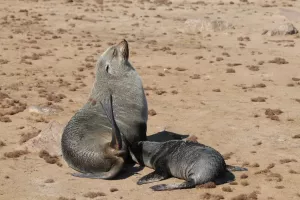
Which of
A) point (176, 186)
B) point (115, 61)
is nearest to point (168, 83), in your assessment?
point (115, 61)

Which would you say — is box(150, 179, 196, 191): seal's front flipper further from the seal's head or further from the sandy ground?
the seal's head

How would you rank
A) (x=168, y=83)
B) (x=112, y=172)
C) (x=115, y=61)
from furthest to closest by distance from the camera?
(x=168, y=83), (x=115, y=61), (x=112, y=172)

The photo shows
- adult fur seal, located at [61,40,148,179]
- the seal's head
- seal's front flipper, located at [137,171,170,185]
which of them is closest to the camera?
seal's front flipper, located at [137,171,170,185]

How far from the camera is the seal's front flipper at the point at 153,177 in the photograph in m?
11.8

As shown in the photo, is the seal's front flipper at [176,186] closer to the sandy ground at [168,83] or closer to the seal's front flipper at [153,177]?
the sandy ground at [168,83]

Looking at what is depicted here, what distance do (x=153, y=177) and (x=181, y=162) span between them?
632mm

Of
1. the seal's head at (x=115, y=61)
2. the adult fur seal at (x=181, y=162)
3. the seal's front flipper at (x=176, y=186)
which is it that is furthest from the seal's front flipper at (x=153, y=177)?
the seal's head at (x=115, y=61)

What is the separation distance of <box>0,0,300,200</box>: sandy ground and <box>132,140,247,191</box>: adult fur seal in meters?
0.25

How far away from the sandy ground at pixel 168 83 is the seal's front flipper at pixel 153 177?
0.80 feet

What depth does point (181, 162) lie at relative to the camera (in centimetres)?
1175

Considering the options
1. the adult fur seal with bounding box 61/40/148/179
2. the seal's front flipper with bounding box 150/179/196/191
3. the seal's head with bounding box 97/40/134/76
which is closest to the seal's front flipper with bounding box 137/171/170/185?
the seal's front flipper with bounding box 150/179/196/191

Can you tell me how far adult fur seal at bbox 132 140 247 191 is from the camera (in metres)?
11.3

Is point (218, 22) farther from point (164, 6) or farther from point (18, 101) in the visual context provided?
point (18, 101)

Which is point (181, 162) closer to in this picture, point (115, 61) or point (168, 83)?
point (115, 61)
